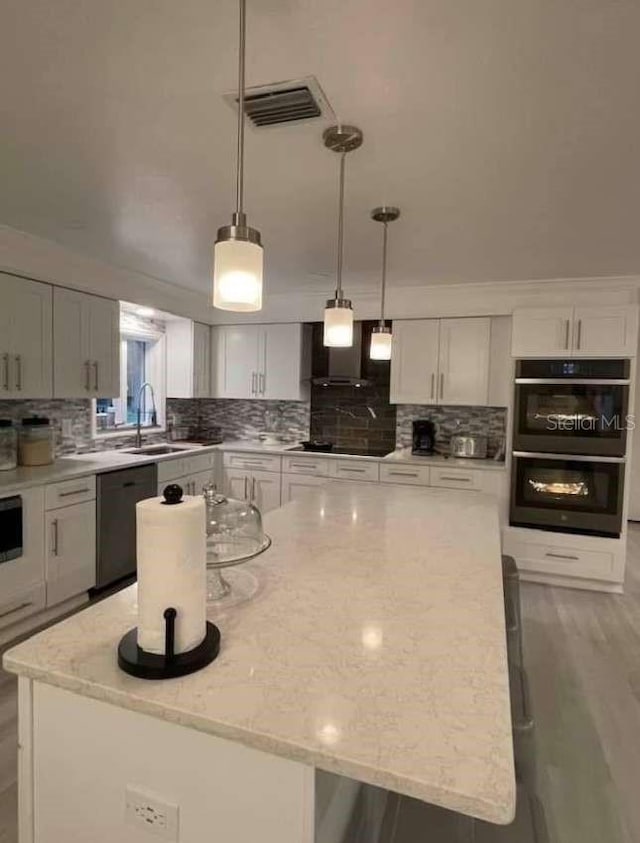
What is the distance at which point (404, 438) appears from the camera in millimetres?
4656

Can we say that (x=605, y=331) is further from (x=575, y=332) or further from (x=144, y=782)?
(x=144, y=782)

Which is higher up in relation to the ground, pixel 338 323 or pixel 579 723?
pixel 338 323

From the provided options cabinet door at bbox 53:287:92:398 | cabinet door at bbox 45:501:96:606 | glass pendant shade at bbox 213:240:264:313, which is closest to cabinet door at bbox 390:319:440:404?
cabinet door at bbox 53:287:92:398

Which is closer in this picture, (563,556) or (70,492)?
(70,492)

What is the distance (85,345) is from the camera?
3502 millimetres

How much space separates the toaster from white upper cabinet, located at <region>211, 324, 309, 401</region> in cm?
161

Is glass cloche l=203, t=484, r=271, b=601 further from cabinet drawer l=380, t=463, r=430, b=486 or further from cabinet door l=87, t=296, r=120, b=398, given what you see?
cabinet drawer l=380, t=463, r=430, b=486

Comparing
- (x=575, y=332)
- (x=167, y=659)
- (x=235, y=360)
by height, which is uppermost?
(x=575, y=332)

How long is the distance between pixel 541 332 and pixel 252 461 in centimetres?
280

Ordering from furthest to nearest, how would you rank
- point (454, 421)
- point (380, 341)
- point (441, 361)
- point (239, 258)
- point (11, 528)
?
point (454, 421), point (441, 361), point (11, 528), point (380, 341), point (239, 258)

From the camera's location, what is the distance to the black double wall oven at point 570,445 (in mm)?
3434

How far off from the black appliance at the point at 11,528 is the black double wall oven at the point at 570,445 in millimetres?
3388

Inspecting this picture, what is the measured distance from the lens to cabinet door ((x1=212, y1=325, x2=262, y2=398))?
495 cm

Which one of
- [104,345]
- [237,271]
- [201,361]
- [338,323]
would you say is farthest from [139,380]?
[237,271]
